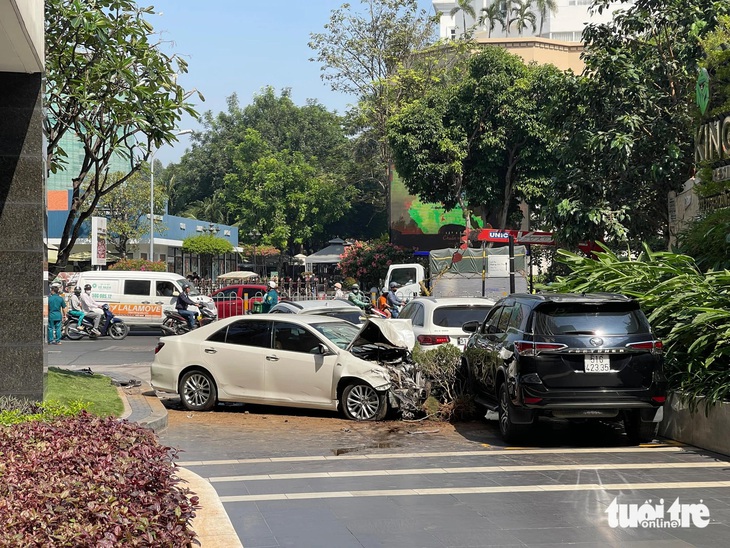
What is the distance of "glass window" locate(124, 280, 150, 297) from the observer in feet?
114

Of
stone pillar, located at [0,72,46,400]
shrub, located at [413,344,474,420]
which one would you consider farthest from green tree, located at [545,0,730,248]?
stone pillar, located at [0,72,46,400]

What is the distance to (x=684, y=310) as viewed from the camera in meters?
12.6

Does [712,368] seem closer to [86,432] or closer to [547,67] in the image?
[86,432]

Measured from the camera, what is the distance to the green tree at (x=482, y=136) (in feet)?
148

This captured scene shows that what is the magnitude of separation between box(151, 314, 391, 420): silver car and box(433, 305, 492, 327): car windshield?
213 cm

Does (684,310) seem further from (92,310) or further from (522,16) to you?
(522,16)

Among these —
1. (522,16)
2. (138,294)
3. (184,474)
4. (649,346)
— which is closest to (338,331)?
(649,346)

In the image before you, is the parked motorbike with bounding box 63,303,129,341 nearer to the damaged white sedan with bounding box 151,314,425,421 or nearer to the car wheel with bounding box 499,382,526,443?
the damaged white sedan with bounding box 151,314,425,421

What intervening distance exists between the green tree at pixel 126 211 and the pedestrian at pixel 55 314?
969 inches

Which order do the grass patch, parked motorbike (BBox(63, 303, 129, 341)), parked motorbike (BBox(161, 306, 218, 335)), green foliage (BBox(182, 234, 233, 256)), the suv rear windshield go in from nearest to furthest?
the suv rear windshield
the grass patch
parked motorbike (BBox(161, 306, 218, 335))
parked motorbike (BBox(63, 303, 129, 341))
green foliage (BBox(182, 234, 233, 256))

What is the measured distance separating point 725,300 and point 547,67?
115 feet

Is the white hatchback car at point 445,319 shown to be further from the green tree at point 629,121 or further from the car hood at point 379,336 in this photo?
the green tree at point 629,121

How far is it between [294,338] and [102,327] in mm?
19744

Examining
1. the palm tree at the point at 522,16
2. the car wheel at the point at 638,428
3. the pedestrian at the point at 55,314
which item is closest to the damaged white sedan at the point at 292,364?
the car wheel at the point at 638,428
